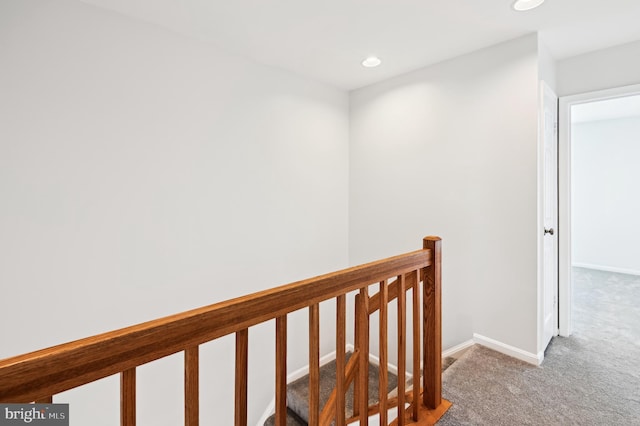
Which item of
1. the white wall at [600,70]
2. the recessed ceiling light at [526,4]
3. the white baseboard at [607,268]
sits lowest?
the white baseboard at [607,268]

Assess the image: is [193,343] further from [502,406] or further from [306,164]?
[306,164]

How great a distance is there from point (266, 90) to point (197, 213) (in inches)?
47.1

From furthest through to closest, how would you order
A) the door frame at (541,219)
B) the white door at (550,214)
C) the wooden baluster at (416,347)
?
the white door at (550,214), the door frame at (541,219), the wooden baluster at (416,347)

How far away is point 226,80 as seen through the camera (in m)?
2.44

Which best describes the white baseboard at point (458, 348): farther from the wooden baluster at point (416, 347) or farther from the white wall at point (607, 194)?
the white wall at point (607, 194)

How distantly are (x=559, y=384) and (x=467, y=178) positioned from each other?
1.46m

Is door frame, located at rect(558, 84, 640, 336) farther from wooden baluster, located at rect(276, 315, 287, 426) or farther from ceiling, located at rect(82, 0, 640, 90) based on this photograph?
wooden baluster, located at rect(276, 315, 287, 426)

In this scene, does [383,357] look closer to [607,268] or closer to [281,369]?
[281,369]

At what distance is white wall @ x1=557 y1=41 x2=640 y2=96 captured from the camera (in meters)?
2.23

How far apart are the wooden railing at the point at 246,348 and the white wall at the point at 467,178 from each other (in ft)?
→ 3.19

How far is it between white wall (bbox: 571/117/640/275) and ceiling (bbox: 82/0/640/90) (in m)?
3.31

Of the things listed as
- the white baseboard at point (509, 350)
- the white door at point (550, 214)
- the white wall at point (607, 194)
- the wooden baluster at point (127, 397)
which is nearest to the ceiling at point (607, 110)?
the white wall at point (607, 194)

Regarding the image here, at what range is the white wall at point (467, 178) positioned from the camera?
86.7 inches

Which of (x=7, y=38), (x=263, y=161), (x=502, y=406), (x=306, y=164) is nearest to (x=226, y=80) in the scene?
(x=263, y=161)
